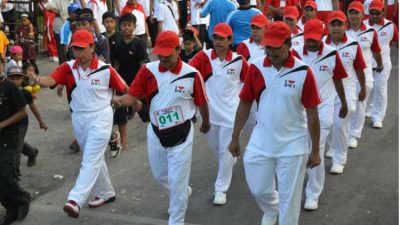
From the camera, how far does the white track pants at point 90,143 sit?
7.10 m

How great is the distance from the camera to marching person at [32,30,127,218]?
7168 millimetres

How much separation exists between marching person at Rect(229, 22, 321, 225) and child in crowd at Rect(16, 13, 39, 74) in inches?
353

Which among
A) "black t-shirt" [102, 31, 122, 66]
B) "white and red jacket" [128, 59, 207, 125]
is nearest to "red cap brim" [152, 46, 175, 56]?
"white and red jacket" [128, 59, 207, 125]

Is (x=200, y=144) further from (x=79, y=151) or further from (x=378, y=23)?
(x=378, y=23)

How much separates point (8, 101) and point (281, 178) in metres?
2.98

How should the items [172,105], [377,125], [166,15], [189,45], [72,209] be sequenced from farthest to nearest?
[166,15]
[377,125]
[189,45]
[72,209]
[172,105]

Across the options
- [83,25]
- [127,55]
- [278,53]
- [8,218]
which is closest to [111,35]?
[127,55]

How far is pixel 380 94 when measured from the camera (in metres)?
10.7

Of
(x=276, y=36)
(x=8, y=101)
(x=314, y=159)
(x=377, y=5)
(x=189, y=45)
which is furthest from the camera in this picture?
(x=377, y=5)

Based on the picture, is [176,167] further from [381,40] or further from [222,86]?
[381,40]

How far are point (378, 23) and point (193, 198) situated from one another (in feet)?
15.4

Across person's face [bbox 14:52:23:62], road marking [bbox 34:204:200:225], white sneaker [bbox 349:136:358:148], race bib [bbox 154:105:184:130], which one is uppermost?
Result: race bib [bbox 154:105:184:130]

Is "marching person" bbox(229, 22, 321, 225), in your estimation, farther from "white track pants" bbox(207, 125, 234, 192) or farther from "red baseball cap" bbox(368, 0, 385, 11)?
"red baseball cap" bbox(368, 0, 385, 11)

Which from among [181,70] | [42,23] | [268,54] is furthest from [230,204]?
[42,23]
